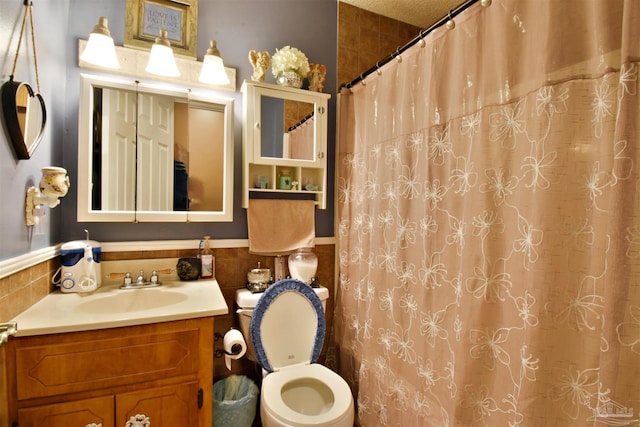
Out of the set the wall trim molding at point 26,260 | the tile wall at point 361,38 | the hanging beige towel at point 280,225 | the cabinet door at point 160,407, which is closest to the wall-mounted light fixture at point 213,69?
the hanging beige towel at point 280,225

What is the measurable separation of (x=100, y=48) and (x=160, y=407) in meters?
1.55

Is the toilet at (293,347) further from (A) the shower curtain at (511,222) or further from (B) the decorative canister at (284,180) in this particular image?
(B) the decorative canister at (284,180)

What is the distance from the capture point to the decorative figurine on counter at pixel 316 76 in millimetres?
1841

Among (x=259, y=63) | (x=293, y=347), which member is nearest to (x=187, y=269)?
(x=293, y=347)

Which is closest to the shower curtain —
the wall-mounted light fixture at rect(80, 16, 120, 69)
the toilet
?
the toilet

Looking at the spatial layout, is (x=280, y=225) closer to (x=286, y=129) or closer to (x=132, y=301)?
(x=286, y=129)

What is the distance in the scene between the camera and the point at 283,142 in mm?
1795

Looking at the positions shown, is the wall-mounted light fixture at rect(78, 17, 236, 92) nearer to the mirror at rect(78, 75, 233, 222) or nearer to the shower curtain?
the mirror at rect(78, 75, 233, 222)

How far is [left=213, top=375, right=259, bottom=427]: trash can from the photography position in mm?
1417

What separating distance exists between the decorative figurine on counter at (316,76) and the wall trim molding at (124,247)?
0.96 metres

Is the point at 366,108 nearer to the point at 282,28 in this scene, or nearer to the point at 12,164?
the point at 282,28

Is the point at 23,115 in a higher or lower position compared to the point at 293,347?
higher

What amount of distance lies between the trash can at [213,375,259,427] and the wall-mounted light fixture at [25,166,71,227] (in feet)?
3.68

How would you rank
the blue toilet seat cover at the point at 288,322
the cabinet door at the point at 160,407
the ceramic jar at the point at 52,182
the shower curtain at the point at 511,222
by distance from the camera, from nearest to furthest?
the shower curtain at the point at 511,222 → the cabinet door at the point at 160,407 → the ceramic jar at the point at 52,182 → the blue toilet seat cover at the point at 288,322
